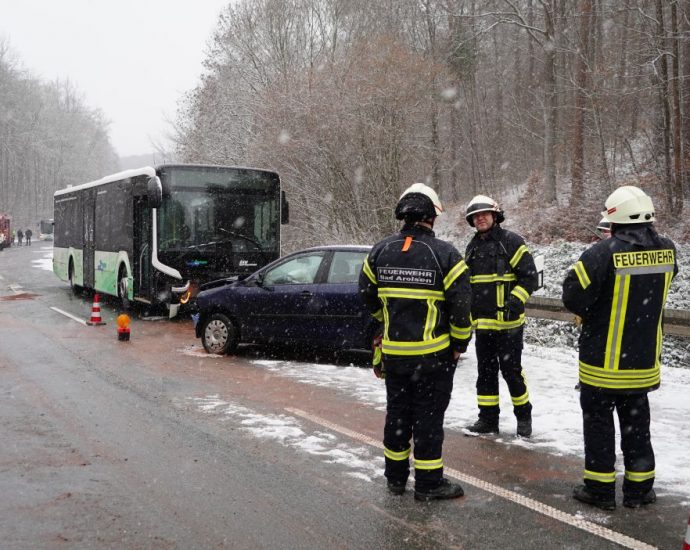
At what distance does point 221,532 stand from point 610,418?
2.47 metres

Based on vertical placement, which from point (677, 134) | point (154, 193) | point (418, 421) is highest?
point (677, 134)

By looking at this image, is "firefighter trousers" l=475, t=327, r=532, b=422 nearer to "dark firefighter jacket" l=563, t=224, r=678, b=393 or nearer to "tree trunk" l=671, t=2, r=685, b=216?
"dark firefighter jacket" l=563, t=224, r=678, b=393

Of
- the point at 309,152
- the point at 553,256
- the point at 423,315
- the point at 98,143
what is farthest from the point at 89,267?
the point at 98,143

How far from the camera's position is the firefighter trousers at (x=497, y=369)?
5.98 meters

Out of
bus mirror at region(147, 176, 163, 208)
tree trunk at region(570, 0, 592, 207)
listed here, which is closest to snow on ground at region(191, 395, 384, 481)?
bus mirror at region(147, 176, 163, 208)

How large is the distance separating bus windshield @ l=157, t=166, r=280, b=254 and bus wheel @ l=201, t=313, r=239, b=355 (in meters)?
2.89

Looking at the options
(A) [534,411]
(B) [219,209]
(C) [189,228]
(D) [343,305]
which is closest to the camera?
(A) [534,411]

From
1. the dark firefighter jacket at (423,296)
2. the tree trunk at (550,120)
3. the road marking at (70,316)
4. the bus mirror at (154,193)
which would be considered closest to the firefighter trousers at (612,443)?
the dark firefighter jacket at (423,296)

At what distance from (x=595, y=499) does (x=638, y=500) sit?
0.27 metres

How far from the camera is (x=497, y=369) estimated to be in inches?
241

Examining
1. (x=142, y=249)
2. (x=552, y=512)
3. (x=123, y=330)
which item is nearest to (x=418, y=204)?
(x=552, y=512)

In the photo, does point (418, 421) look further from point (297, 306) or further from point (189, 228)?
point (189, 228)

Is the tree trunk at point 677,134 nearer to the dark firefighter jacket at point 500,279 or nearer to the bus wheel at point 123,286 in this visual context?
the bus wheel at point 123,286

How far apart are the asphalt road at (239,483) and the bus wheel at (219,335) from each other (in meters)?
1.81
